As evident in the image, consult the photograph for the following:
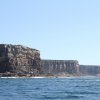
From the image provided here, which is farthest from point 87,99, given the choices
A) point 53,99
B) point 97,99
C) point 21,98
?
point 21,98

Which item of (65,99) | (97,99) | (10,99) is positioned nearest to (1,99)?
(10,99)

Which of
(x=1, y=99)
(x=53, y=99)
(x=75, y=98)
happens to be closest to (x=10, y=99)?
(x=1, y=99)

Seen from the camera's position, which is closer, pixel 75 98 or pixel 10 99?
pixel 10 99

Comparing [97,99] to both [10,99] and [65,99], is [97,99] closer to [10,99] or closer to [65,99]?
[65,99]

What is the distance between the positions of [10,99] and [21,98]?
8.03 ft

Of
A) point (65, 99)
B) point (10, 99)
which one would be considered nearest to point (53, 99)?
point (65, 99)

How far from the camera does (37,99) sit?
61.7 m

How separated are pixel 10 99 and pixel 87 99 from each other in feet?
40.5

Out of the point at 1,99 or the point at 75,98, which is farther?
the point at 75,98

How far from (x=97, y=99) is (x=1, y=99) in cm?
1511

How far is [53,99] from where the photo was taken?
6172 cm

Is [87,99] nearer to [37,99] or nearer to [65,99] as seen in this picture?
[65,99]

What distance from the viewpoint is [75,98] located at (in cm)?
6519

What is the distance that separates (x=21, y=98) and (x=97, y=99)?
39.7 ft
